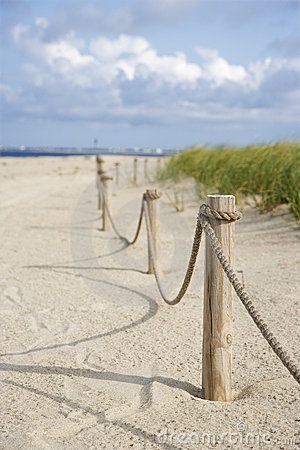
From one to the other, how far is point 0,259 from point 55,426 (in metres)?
4.02

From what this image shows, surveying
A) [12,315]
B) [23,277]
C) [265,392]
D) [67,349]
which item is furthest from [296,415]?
[23,277]

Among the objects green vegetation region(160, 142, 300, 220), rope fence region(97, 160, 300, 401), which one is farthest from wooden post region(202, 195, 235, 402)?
green vegetation region(160, 142, 300, 220)

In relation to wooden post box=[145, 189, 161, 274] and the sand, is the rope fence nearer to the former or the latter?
the sand

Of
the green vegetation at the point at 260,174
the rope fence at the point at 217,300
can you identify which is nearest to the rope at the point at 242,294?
the rope fence at the point at 217,300

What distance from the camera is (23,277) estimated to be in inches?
225

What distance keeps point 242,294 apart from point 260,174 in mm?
6487

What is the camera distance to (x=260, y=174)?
29.1ft

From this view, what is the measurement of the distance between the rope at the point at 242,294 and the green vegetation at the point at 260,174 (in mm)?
4252

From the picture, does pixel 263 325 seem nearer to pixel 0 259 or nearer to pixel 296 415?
pixel 296 415

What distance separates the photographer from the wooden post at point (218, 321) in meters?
2.85

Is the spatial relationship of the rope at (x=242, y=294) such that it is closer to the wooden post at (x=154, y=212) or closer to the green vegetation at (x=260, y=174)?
the wooden post at (x=154, y=212)

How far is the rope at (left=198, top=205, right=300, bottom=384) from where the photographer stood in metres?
2.39

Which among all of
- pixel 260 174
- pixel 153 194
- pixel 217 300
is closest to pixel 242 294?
pixel 217 300

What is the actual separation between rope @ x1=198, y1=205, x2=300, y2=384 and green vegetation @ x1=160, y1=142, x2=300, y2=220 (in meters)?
4.25
